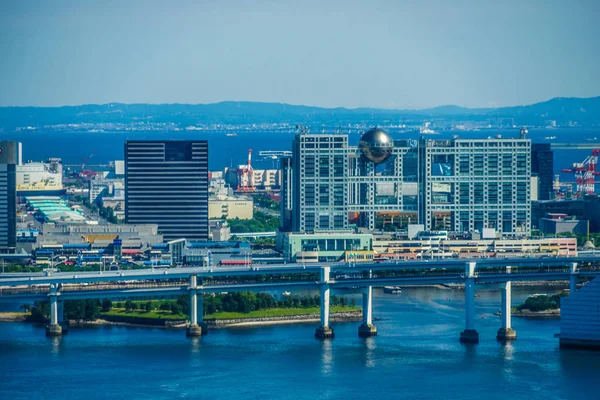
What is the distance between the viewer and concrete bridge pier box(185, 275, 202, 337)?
97.7 feet

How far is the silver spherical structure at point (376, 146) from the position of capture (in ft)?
139

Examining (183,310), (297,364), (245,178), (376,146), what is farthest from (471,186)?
(245,178)

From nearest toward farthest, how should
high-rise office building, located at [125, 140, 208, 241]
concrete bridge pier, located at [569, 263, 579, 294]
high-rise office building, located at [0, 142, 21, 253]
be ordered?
1. concrete bridge pier, located at [569, 263, 579, 294]
2. high-rise office building, located at [0, 142, 21, 253]
3. high-rise office building, located at [125, 140, 208, 241]

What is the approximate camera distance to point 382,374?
84.6ft

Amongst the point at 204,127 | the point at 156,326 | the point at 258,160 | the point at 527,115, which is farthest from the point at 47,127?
the point at 156,326

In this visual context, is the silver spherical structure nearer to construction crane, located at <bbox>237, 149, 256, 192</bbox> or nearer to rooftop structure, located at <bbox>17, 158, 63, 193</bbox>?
construction crane, located at <bbox>237, 149, 256, 192</bbox>

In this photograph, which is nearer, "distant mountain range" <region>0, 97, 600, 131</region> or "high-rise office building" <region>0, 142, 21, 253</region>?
"high-rise office building" <region>0, 142, 21, 253</region>

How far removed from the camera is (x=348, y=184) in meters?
42.7

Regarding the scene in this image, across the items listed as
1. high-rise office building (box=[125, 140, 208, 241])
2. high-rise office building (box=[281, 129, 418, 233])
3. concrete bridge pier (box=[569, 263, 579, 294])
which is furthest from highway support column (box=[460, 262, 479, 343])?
high-rise office building (box=[125, 140, 208, 241])

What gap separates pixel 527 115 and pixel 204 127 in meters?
27.4

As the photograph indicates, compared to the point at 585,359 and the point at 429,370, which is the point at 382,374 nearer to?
the point at 429,370

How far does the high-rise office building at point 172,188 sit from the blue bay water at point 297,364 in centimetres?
1259

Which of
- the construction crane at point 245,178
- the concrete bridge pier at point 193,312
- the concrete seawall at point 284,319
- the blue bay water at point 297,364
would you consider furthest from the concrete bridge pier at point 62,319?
the construction crane at point 245,178

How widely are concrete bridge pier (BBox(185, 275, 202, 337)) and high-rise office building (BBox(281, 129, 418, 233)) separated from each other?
1221 centimetres
